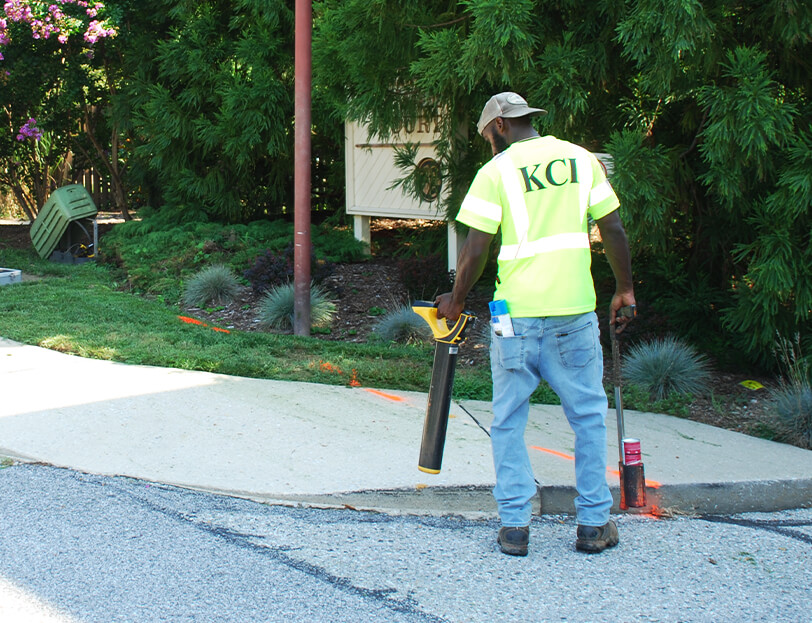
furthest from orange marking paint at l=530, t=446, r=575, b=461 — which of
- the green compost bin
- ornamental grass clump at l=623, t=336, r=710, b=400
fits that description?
the green compost bin

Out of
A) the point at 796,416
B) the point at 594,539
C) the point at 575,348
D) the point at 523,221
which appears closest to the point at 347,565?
the point at 594,539

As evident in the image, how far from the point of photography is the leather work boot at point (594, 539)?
3.92 meters

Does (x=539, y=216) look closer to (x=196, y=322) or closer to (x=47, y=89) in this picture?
(x=196, y=322)

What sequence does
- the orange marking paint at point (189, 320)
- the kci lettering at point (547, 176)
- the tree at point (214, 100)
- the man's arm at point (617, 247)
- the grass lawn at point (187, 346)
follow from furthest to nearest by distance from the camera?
1. the tree at point (214, 100)
2. the orange marking paint at point (189, 320)
3. the grass lawn at point (187, 346)
4. the man's arm at point (617, 247)
5. the kci lettering at point (547, 176)

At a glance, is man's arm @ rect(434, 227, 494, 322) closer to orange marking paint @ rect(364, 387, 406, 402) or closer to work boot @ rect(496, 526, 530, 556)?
work boot @ rect(496, 526, 530, 556)

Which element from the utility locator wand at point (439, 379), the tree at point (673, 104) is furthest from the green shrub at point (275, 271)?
the utility locator wand at point (439, 379)

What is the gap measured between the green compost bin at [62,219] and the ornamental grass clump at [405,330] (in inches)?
277

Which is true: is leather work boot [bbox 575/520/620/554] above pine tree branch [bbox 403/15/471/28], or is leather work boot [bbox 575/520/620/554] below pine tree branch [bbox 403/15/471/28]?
below

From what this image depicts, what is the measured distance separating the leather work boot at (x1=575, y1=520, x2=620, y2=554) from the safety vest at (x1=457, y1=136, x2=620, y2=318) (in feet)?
3.16

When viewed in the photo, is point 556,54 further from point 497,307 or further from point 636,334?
point 497,307

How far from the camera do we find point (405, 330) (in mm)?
8625

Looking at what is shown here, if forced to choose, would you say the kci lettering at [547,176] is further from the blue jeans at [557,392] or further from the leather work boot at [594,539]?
the leather work boot at [594,539]

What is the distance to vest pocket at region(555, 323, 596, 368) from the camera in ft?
12.6

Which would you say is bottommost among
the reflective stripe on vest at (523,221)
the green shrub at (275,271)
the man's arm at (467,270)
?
the green shrub at (275,271)
